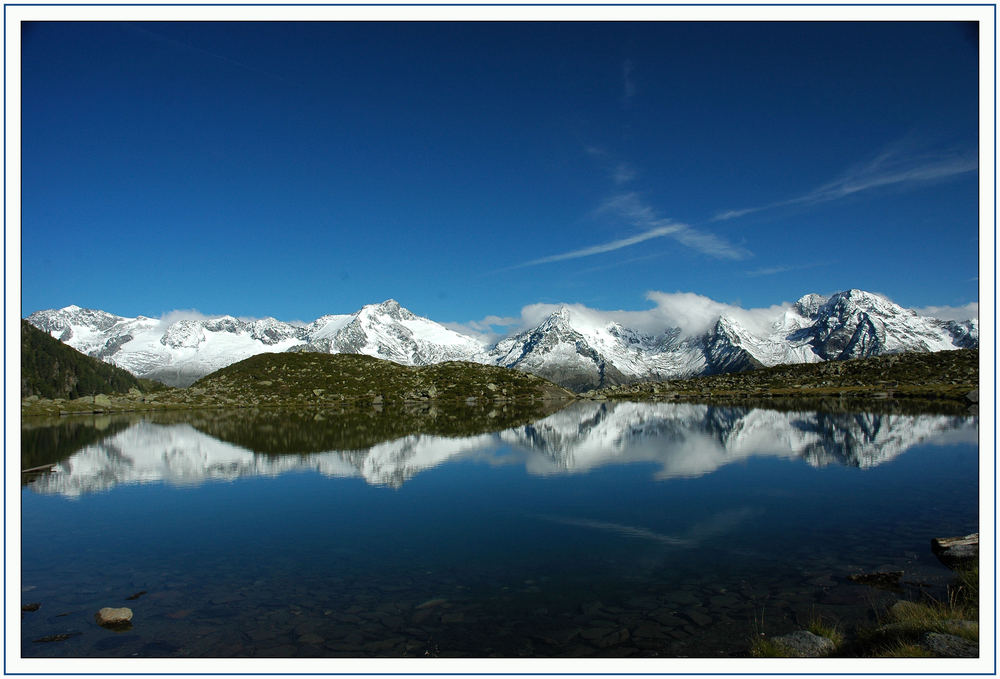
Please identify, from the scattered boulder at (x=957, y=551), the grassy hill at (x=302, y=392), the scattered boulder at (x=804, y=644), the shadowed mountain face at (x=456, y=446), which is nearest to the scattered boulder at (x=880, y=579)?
the scattered boulder at (x=957, y=551)

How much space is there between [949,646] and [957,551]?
1192cm

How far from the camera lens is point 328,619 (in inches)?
645

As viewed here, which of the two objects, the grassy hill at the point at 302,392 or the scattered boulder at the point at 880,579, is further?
the grassy hill at the point at 302,392

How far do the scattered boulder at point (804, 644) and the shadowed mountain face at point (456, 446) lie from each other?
2655 centimetres

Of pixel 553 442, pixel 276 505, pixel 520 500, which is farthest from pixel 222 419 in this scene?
pixel 520 500

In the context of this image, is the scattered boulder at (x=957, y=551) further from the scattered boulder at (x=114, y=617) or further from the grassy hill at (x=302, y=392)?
the grassy hill at (x=302, y=392)

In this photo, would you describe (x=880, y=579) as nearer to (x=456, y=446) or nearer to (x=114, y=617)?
(x=114, y=617)

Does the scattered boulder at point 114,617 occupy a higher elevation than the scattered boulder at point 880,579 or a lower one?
higher

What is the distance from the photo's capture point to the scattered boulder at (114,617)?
1634 centimetres

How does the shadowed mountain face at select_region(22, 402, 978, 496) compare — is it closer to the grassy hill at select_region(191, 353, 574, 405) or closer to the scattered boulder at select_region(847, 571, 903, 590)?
the scattered boulder at select_region(847, 571, 903, 590)

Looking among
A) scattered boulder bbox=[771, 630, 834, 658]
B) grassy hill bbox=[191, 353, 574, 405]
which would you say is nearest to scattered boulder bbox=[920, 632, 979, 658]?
scattered boulder bbox=[771, 630, 834, 658]

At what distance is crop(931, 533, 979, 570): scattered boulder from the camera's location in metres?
19.6

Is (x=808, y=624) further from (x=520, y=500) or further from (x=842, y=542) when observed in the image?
(x=520, y=500)
